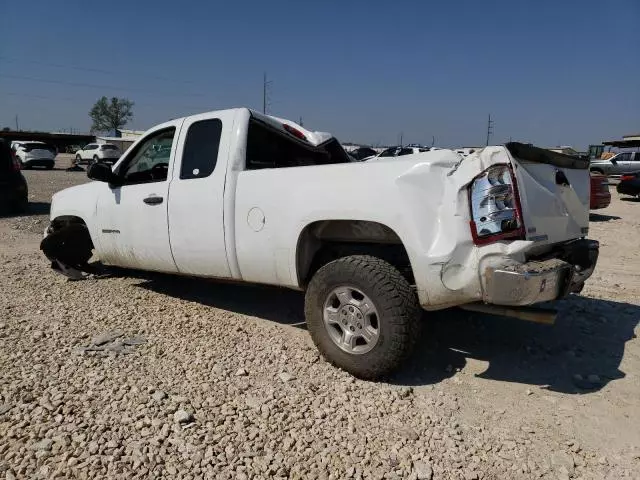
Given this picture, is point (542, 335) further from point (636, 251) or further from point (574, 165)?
point (636, 251)

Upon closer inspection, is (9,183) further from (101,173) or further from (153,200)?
(153,200)

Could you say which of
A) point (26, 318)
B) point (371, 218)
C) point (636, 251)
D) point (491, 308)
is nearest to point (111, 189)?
point (26, 318)

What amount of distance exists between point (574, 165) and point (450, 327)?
1757 millimetres

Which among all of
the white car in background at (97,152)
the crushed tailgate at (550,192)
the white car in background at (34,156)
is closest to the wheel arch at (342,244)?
the crushed tailgate at (550,192)

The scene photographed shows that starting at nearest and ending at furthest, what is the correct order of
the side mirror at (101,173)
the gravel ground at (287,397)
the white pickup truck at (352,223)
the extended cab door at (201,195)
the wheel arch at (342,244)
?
the gravel ground at (287,397) → the white pickup truck at (352,223) → the wheel arch at (342,244) → the extended cab door at (201,195) → the side mirror at (101,173)

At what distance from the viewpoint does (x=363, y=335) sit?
134 inches

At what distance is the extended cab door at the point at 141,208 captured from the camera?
464 centimetres

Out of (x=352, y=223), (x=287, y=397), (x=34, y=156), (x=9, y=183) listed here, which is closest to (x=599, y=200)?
(x=352, y=223)

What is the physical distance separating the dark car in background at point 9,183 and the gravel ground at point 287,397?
7.21 m

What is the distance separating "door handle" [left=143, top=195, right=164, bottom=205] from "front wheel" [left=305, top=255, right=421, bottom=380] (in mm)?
1850

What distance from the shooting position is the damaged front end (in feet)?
19.2

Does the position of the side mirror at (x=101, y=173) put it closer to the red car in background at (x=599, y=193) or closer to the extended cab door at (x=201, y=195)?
the extended cab door at (x=201, y=195)

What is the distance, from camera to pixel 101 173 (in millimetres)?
4891

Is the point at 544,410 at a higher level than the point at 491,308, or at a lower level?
lower
